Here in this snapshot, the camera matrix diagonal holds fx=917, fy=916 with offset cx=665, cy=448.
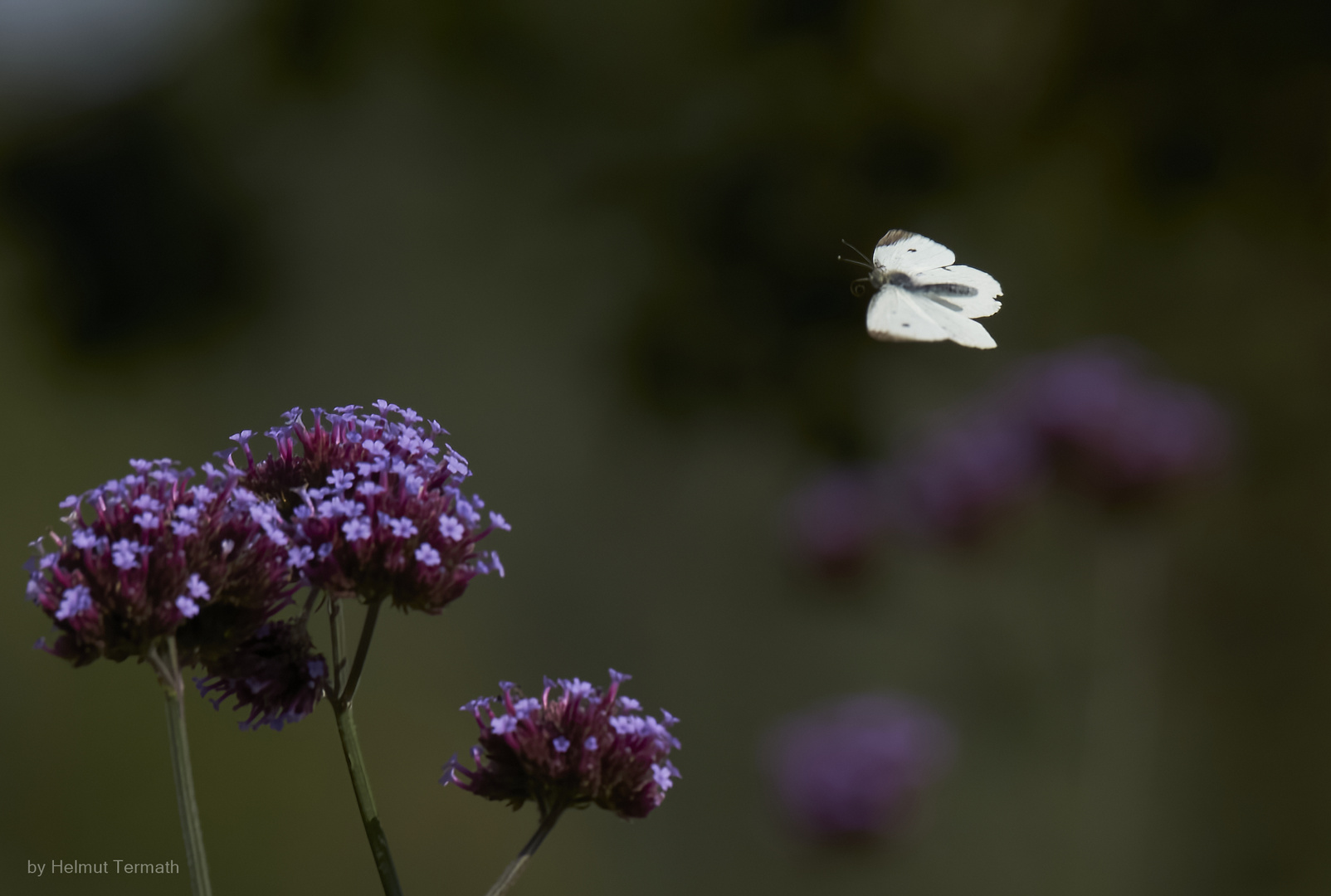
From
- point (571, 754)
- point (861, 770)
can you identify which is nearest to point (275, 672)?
point (571, 754)

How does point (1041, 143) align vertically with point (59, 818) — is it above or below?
above

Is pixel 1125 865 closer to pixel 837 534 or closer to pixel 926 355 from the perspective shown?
pixel 837 534

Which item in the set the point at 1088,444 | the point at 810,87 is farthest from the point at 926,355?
the point at 1088,444

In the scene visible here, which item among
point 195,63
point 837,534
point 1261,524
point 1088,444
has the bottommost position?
point 837,534

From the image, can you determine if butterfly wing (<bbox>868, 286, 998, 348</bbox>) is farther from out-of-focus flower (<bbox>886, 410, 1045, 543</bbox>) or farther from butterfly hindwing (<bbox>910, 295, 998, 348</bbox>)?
out-of-focus flower (<bbox>886, 410, 1045, 543</bbox>)

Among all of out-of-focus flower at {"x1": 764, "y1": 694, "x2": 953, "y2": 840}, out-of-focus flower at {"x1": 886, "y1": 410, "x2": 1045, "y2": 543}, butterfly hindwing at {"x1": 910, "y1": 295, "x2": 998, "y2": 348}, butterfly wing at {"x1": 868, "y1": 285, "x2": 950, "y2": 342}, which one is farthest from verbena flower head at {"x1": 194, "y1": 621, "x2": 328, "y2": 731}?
out-of-focus flower at {"x1": 886, "y1": 410, "x2": 1045, "y2": 543}

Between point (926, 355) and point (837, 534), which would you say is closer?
point (837, 534)
